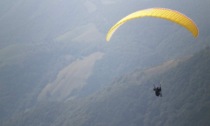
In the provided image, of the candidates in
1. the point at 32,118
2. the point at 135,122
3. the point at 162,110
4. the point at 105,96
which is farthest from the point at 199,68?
the point at 32,118

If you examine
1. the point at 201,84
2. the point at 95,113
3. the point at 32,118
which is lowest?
the point at 32,118

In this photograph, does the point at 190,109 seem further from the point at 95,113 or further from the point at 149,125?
the point at 95,113

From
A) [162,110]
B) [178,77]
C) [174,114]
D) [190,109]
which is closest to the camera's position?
[190,109]

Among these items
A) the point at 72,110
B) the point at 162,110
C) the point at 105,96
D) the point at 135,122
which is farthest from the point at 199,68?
the point at 72,110

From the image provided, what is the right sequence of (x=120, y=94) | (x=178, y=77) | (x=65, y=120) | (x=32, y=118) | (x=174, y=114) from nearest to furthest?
(x=174, y=114), (x=178, y=77), (x=120, y=94), (x=65, y=120), (x=32, y=118)

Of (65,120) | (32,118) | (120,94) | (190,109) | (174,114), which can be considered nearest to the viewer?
(190,109)

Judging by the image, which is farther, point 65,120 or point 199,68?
point 65,120

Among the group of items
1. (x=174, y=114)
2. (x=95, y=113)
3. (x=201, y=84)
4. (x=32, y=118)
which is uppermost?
(x=201, y=84)

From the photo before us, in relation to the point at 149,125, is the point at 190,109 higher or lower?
higher

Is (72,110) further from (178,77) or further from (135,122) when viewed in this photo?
(178,77)
